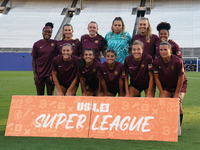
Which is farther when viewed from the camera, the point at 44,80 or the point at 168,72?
the point at 44,80

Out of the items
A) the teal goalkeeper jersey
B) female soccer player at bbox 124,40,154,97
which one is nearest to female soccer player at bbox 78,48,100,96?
the teal goalkeeper jersey

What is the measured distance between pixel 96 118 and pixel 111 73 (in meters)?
1.17

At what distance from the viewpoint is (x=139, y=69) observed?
4727mm

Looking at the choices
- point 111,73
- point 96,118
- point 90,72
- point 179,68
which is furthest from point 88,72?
point 179,68

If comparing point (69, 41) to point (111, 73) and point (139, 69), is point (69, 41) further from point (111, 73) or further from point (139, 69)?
point (139, 69)

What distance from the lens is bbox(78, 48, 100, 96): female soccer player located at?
4852 millimetres

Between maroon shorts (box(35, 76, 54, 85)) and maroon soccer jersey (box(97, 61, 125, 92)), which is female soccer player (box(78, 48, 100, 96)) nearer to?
maroon soccer jersey (box(97, 61, 125, 92))

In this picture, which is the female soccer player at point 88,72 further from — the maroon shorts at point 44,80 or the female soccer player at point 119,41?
the maroon shorts at point 44,80

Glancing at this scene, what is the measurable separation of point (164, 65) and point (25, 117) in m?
2.12

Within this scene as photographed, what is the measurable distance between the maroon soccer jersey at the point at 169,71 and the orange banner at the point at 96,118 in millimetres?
660

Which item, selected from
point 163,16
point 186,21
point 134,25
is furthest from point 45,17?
point 186,21

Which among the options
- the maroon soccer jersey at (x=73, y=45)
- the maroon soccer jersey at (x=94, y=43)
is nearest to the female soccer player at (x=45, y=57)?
the maroon soccer jersey at (x=73, y=45)

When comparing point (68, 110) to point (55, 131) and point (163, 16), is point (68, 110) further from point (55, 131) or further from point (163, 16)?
point (163, 16)

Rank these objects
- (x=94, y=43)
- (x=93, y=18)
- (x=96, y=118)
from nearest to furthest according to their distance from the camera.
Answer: (x=96, y=118)
(x=94, y=43)
(x=93, y=18)
